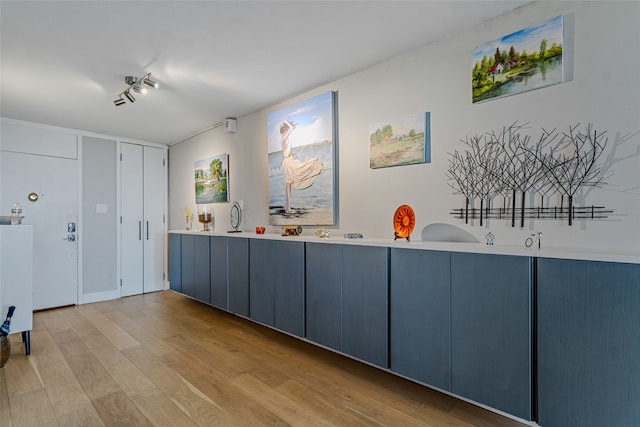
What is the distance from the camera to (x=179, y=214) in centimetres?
521

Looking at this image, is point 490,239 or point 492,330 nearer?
point 492,330

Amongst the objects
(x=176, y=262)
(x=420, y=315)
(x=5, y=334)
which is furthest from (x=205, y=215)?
(x=420, y=315)

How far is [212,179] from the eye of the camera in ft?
14.7

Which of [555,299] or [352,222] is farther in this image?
[352,222]

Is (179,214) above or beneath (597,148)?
beneath

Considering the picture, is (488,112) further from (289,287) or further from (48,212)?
(48,212)

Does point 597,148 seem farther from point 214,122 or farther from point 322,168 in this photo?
point 214,122

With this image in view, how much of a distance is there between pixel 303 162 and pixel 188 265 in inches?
91.0

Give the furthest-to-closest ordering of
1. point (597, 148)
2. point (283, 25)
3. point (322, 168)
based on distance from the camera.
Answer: point (322, 168)
point (283, 25)
point (597, 148)

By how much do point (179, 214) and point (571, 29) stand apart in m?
5.19

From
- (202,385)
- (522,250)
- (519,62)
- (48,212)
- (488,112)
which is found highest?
(519,62)

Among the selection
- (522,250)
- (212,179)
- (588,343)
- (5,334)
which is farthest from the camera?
(212,179)

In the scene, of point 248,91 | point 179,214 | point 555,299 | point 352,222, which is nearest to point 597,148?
point 555,299

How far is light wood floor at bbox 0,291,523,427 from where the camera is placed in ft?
6.14
